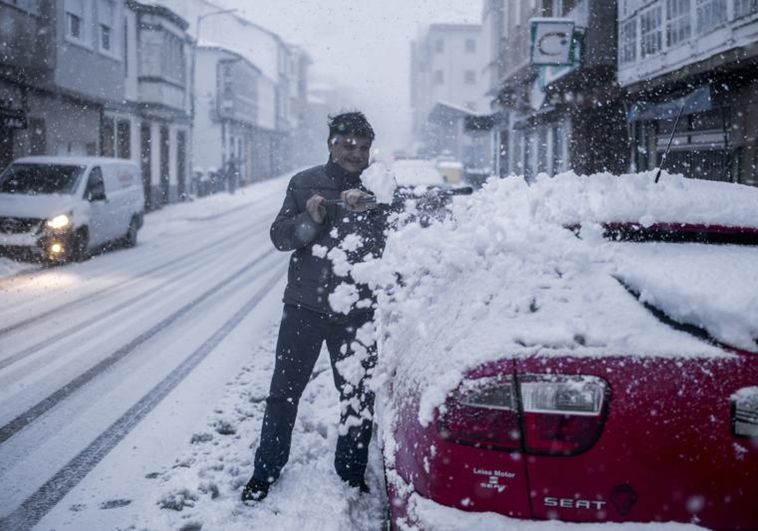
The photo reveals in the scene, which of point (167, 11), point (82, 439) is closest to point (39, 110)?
point (167, 11)

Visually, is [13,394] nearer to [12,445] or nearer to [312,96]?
[12,445]

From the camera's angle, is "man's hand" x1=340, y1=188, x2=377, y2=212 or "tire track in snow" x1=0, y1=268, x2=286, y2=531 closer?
"man's hand" x1=340, y1=188, x2=377, y2=212

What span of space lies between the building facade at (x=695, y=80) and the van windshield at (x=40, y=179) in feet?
36.7

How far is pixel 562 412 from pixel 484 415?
22 cm

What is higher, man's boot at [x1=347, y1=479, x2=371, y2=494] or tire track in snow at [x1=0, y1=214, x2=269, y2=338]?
tire track in snow at [x1=0, y1=214, x2=269, y2=338]

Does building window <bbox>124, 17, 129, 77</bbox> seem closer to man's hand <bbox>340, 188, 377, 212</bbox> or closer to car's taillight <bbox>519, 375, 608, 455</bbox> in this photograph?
man's hand <bbox>340, 188, 377, 212</bbox>

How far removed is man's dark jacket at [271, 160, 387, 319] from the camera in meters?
3.40

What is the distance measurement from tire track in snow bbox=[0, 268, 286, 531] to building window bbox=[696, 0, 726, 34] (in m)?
9.41

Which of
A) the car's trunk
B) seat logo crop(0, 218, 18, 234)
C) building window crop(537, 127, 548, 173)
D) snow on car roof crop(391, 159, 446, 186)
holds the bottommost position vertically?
the car's trunk

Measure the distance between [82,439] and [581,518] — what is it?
353cm

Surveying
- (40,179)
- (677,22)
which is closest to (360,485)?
(677,22)

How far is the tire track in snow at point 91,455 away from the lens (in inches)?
137

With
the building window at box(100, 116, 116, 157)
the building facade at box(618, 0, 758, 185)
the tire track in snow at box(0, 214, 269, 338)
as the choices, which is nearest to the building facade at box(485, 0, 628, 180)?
the building facade at box(618, 0, 758, 185)

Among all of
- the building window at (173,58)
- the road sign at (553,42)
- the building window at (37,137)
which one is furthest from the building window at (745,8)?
the building window at (173,58)
